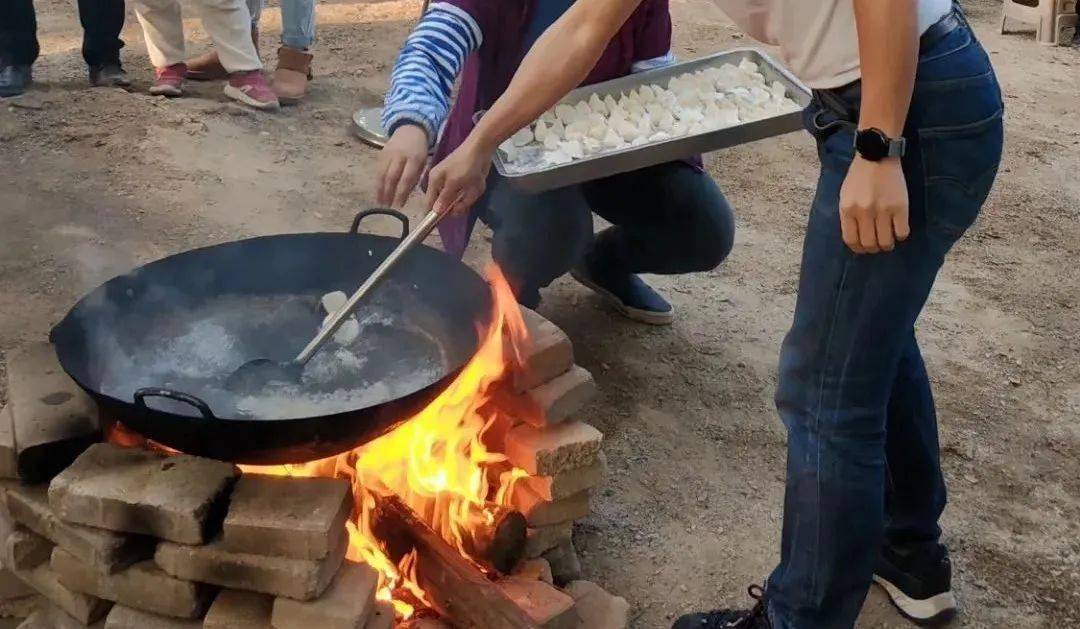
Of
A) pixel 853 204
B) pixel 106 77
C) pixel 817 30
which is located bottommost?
pixel 106 77

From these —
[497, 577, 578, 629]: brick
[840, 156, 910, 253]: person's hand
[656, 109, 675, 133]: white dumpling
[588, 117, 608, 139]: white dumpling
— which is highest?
[840, 156, 910, 253]: person's hand

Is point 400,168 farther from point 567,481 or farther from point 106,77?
point 106,77

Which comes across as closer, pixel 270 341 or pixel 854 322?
pixel 854 322

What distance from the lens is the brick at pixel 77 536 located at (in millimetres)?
1505

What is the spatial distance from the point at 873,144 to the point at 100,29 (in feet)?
12.7

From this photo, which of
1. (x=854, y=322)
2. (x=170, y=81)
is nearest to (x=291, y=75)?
(x=170, y=81)

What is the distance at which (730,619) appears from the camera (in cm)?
181

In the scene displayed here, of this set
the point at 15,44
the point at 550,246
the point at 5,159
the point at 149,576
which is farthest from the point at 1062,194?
the point at 15,44

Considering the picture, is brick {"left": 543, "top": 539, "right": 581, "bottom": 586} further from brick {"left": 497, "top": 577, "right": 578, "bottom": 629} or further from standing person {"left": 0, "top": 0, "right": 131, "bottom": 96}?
standing person {"left": 0, "top": 0, "right": 131, "bottom": 96}

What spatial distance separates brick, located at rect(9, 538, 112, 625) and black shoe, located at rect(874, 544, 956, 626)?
139cm

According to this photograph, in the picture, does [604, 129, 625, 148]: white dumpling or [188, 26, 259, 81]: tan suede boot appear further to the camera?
[188, 26, 259, 81]: tan suede boot

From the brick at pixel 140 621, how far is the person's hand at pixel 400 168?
0.77m

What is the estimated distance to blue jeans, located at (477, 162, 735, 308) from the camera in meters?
2.44

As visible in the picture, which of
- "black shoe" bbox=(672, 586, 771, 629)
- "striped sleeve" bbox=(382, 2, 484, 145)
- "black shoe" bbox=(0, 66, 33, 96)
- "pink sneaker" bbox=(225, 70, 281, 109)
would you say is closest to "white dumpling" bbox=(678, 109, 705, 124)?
"striped sleeve" bbox=(382, 2, 484, 145)
